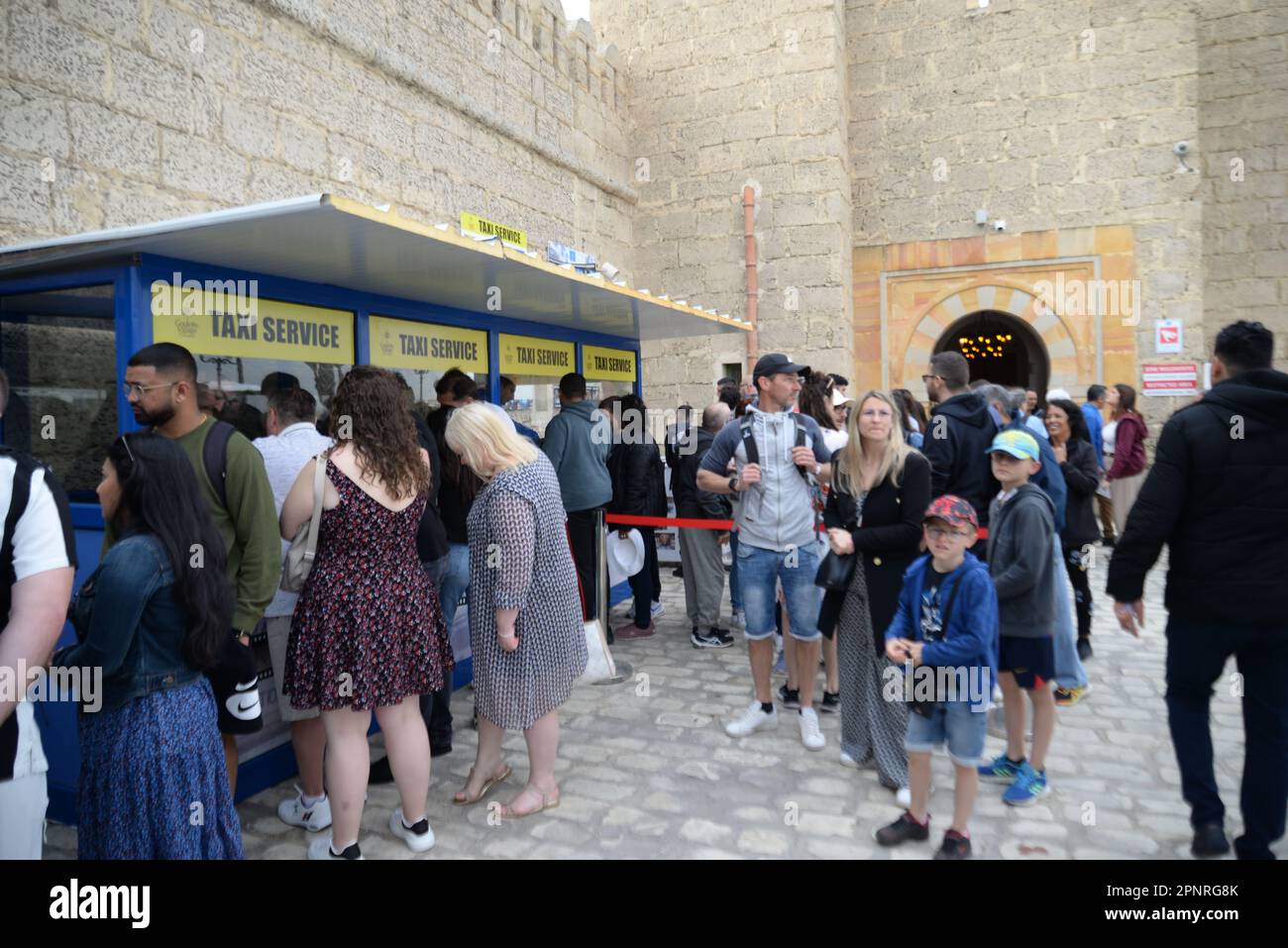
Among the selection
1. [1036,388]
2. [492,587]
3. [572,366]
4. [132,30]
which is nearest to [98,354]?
[492,587]

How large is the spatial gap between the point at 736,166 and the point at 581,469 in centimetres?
821

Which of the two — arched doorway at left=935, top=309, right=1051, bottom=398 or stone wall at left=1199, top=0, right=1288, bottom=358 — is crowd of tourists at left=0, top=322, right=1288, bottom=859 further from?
stone wall at left=1199, top=0, right=1288, bottom=358

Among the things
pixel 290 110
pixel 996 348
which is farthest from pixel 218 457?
pixel 996 348

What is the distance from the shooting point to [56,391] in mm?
4027

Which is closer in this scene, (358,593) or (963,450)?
(358,593)

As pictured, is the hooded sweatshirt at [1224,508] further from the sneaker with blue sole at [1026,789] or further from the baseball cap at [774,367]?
the baseball cap at [774,367]

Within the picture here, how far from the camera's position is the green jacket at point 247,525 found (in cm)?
308

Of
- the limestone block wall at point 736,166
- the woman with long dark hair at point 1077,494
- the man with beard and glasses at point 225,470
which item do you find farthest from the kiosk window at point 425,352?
the limestone block wall at point 736,166

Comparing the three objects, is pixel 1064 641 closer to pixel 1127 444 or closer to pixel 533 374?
pixel 533 374

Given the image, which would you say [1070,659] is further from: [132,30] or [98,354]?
[132,30]

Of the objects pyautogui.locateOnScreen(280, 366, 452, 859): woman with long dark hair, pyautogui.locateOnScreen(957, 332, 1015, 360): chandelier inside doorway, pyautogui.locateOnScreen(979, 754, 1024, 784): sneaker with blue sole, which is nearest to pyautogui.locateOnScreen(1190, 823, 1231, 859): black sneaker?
pyautogui.locateOnScreen(979, 754, 1024, 784): sneaker with blue sole

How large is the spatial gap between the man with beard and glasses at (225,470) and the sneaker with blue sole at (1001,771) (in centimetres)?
317

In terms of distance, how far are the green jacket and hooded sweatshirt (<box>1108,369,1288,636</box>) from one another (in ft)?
10.6

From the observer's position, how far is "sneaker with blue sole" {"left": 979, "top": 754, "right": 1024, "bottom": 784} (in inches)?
151
